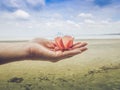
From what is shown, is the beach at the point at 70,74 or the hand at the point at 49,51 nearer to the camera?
the hand at the point at 49,51

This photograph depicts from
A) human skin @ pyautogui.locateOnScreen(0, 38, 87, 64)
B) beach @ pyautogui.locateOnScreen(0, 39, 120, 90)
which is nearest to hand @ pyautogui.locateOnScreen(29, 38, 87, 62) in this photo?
human skin @ pyautogui.locateOnScreen(0, 38, 87, 64)

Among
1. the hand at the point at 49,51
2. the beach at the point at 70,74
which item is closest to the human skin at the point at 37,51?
the hand at the point at 49,51

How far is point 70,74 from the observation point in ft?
12.0

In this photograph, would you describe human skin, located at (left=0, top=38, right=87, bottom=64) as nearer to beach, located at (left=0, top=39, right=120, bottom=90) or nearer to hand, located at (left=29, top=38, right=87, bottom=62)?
hand, located at (left=29, top=38, right=87, bottom=62)

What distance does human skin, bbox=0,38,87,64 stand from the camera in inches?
62.7

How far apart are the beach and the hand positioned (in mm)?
1450

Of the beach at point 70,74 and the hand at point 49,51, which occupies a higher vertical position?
the hand at point 49,51

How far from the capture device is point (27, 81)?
3385mm

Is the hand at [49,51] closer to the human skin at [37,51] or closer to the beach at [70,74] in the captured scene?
the human skin at [37,51]

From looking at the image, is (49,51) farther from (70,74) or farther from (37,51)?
(70,74)

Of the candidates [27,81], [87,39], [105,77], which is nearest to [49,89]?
[27,81]

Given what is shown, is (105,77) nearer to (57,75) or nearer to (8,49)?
(57,75)

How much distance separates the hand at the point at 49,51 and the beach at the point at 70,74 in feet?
4.76

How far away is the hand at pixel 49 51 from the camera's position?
5.18 feet
